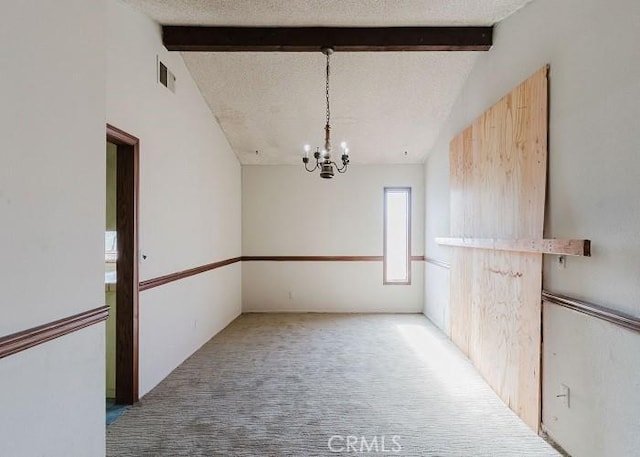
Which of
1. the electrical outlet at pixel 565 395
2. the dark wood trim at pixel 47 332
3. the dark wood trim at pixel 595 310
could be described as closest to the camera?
the dark wood trim at pixel 47 332

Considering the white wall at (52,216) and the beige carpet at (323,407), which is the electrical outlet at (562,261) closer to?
the beige carpet at (323,407)

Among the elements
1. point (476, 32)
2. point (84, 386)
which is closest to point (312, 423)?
point (84, 386)

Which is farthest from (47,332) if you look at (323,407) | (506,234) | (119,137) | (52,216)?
(506,234)

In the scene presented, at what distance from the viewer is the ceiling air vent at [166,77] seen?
11.2ft

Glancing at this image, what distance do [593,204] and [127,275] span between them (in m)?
3.07

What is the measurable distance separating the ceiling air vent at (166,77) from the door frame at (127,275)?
801mm

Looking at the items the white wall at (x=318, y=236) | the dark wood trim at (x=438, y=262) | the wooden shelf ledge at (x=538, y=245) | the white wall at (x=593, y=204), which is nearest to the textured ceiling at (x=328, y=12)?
the white wall at (x=593, y=204)

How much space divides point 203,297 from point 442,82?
3548 mm

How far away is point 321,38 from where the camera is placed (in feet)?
11.6

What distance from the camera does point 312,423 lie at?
261 centimetres

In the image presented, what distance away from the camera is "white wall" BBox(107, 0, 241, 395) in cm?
292

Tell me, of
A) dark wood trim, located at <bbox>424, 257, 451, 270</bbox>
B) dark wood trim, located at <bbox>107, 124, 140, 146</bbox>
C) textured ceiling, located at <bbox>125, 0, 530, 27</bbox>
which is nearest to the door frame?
dark wood trim, located at <bbox>107, 124, 140, 146</bbox>

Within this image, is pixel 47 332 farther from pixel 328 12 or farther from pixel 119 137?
pixel 328 12

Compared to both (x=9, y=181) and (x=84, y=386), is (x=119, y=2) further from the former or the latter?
(x=84, y=386)
